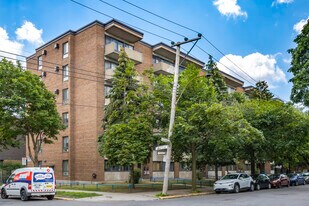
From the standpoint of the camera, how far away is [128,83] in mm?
30094

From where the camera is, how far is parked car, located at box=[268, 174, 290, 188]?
35034 mm

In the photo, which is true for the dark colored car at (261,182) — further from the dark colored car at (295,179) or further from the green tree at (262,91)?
the green tree at (262,91)

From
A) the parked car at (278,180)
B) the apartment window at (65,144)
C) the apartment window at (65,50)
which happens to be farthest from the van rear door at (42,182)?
the apartment window at (65,50)

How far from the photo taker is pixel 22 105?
28828 millimetres

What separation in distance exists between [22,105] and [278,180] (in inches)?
986

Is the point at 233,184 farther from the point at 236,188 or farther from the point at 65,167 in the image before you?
the point at 65,167

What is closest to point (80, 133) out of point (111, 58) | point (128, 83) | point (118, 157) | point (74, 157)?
point (74, 157)

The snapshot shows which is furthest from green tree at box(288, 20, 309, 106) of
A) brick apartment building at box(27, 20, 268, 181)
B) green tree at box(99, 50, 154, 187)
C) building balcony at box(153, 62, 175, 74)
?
building balcony at box(153, 62, 175, 74)

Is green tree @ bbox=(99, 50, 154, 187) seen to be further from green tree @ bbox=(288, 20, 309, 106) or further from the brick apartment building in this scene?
green tree @ bbox=(288, 20, 309, 106)

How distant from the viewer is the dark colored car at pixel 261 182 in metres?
31.0

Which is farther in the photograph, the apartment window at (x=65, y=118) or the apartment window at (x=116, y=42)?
the apartment window at (x=65, y=118)

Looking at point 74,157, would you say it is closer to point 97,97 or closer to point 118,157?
point 97,97

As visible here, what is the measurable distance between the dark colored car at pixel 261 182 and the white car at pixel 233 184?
2.12m

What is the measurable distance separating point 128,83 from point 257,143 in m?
12.6
